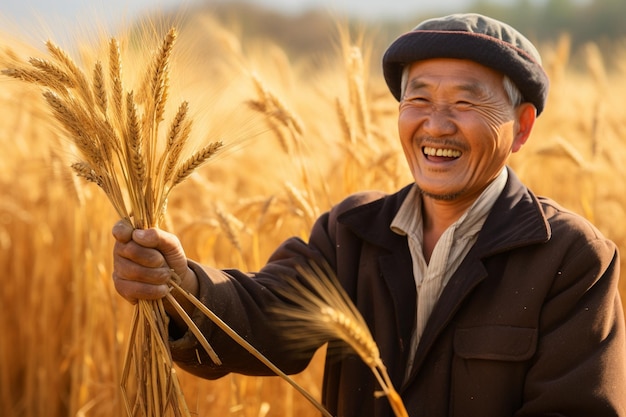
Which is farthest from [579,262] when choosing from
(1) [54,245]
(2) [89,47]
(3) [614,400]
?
(1) [54,245]

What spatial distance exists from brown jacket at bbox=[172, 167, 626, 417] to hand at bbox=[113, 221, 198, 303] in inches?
8.5

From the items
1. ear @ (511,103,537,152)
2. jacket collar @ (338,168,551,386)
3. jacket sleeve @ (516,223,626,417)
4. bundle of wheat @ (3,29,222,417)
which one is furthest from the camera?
ear @ (511,103,537,152)

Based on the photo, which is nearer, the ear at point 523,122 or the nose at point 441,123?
the nose at point 441,123

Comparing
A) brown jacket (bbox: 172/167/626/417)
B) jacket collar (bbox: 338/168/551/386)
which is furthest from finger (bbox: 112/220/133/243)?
jacket collar (bbox: 338/168/551/386)

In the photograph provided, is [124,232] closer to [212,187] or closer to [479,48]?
[479,48]

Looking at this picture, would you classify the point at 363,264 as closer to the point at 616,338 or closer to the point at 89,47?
A: the point at 616,338

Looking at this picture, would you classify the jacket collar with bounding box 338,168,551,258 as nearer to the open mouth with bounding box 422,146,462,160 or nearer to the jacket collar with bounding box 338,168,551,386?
the jacket collar with bounding box 338,168,551,386

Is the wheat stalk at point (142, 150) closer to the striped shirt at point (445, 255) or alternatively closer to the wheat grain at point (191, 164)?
the wheat grain at point (191, 164)

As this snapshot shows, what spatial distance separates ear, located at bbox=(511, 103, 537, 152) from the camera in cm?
238

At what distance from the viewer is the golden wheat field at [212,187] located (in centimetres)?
247

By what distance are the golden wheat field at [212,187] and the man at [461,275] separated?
1.28 feet

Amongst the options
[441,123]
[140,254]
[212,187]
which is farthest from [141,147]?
[212,187]

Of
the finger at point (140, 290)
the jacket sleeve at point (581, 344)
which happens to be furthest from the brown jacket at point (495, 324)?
the finger at point (140, 290)

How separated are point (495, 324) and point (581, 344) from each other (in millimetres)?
201
